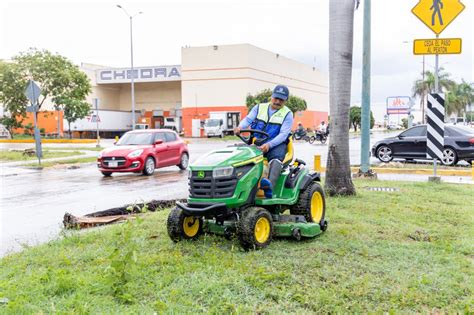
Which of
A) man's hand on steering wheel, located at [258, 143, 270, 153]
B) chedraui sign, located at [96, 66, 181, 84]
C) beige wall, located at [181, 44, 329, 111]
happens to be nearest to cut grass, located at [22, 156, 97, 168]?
man's hand on steering wheel, located at [258, 143, 270, 153]

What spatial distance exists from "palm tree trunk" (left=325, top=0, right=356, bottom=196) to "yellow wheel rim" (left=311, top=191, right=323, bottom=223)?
2.77 meters

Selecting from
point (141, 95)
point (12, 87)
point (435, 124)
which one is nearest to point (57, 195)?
point (435, 124)

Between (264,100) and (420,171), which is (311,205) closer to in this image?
(420,171)

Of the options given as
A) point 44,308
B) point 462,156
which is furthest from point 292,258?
point 462,156

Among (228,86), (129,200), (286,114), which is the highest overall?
(228,86)

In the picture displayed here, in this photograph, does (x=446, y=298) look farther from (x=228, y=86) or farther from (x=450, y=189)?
(x=228, y=86)

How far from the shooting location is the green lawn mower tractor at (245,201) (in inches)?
226

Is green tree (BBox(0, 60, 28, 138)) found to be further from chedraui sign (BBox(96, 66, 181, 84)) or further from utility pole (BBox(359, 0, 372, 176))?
Answer: utility pole (BBox(359, 0, 372, 176))

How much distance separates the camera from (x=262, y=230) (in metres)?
5.98

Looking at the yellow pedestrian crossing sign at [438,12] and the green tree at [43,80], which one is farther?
the green tree at [43,80]

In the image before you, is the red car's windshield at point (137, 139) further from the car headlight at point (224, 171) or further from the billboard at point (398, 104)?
the billboard at point (398, 104)

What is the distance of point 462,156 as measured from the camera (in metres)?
17.1

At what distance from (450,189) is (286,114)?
6514 millimetres

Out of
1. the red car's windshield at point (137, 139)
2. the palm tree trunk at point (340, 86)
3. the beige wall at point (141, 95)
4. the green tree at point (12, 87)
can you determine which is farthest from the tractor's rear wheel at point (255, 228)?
the beige wall at point (141, 95)
